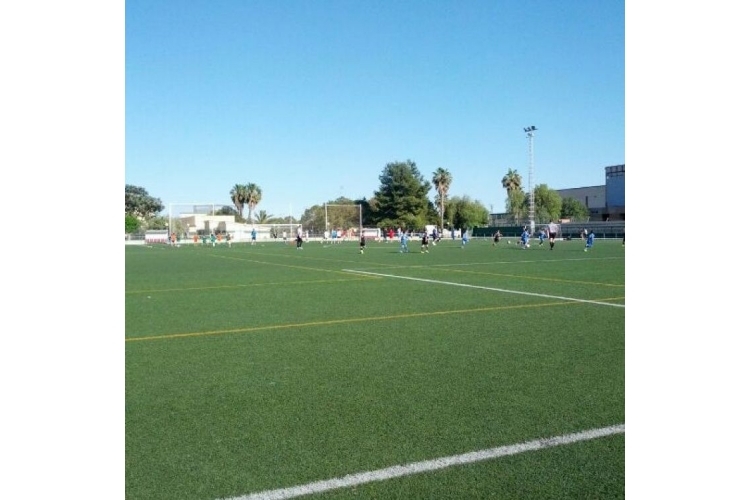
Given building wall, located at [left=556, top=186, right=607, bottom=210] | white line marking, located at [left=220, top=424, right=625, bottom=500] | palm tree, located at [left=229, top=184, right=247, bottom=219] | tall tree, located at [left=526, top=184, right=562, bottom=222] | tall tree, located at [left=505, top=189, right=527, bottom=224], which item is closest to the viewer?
white line marking, located at [left=220, top=424, right=625, bottom=500]

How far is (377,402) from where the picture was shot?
193 inches

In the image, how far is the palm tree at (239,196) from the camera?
10038 cm

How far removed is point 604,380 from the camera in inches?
217

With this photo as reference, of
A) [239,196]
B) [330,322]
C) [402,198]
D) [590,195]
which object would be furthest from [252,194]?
[330,322]

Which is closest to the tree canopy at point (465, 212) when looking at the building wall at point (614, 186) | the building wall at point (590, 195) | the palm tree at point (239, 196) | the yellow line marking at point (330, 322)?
the building wall at point (590, 195)

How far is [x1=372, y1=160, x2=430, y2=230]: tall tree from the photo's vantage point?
91.6 metres

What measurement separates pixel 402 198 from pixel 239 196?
26784mm

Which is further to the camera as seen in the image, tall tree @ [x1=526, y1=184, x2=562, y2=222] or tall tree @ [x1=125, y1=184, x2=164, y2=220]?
tall tree @ [x1=125, y1=184, x2=164, y2=220]

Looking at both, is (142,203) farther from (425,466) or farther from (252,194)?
(425,466)

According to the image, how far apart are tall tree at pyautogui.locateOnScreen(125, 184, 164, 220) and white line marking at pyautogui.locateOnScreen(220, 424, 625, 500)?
104605mm

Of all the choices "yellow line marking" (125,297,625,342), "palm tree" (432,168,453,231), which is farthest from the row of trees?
"yellow line marking" (125,297,625,342)

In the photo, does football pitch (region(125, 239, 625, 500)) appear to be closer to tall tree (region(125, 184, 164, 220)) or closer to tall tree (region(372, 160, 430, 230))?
tall tree (region(372, 160, 430, 230))
